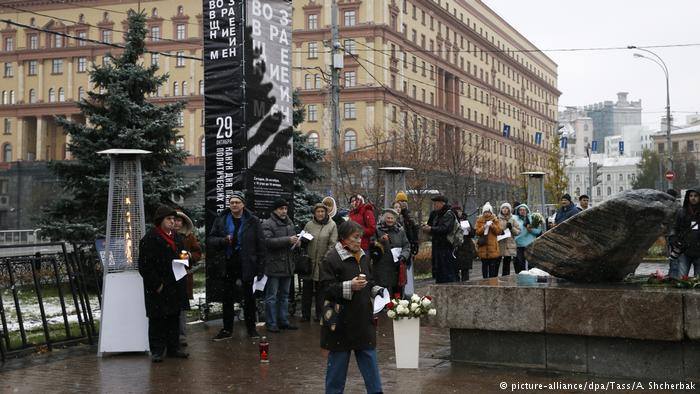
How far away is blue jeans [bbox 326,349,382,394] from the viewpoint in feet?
22.5

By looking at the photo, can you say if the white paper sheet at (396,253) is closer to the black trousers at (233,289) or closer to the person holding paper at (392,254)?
the person holding paper at (392,254)

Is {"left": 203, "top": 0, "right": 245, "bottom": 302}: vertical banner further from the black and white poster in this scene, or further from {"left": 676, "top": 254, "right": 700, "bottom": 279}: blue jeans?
{"left": 676, "top": 254, "right": 700, "bottom": 279}: blue jeans

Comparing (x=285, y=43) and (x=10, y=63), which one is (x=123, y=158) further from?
(x=10, y=63)

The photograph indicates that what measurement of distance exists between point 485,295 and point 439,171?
108ft

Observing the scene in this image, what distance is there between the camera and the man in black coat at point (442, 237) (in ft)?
48.8

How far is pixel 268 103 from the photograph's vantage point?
555 inches

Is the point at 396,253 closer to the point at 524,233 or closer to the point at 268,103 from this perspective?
the point at 268,103

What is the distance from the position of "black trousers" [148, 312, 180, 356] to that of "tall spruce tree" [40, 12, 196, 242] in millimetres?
9990

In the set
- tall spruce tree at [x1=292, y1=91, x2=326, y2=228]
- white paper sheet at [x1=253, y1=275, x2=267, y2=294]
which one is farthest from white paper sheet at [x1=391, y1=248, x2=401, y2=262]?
tall spruce tree at [x1=292, y1=91, x2=326, y2=228]

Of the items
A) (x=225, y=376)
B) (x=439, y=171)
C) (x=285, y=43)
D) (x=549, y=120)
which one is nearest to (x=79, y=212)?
(x=285, y=43)

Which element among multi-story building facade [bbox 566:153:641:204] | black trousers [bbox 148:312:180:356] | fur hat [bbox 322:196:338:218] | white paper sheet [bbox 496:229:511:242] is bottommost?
black trousers [bbox 148:312:180:356]

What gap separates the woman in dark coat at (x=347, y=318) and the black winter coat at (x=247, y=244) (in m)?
4.56

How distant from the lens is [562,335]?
8812mm

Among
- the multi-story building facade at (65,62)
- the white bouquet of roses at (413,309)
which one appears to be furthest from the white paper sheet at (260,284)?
the multi-story building facade at (65,62)
